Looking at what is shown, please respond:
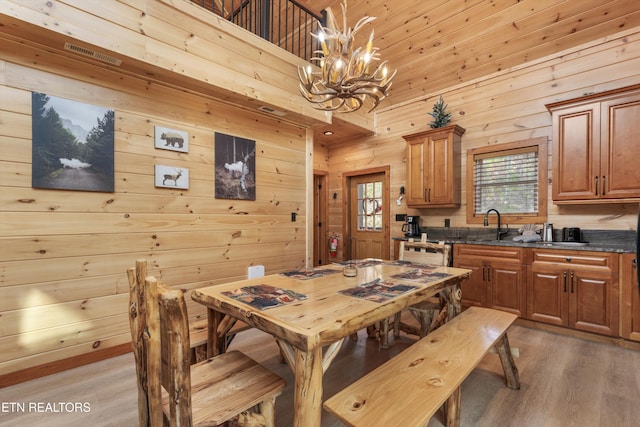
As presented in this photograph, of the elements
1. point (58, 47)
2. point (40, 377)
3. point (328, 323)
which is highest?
point (58, 47)

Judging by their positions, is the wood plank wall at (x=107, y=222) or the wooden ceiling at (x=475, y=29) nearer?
the wood plank wall at (x=107, y=222)

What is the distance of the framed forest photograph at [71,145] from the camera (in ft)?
7.32

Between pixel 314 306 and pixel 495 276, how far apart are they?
280cm

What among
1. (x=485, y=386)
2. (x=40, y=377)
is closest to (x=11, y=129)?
(x=40, y=377)

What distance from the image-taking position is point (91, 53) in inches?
91.4

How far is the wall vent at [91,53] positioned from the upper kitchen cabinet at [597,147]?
171 inches

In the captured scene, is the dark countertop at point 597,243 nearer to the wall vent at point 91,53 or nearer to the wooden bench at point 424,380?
the wooden bench at point 424,380

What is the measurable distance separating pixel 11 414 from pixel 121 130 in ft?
7.07

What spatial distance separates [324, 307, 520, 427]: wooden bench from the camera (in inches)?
43.5

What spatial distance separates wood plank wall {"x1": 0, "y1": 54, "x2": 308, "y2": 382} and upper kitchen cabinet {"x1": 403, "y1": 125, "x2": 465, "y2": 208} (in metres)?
2.21

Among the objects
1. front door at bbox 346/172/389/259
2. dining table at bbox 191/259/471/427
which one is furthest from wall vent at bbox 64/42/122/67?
front door at bbox 346/172/389/259

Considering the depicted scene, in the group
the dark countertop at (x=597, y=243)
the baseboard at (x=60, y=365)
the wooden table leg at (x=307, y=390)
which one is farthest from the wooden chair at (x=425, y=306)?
the baseboard at (x=60, y=365)

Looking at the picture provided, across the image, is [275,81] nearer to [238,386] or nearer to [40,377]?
[238,386]

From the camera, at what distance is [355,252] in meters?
5.61
